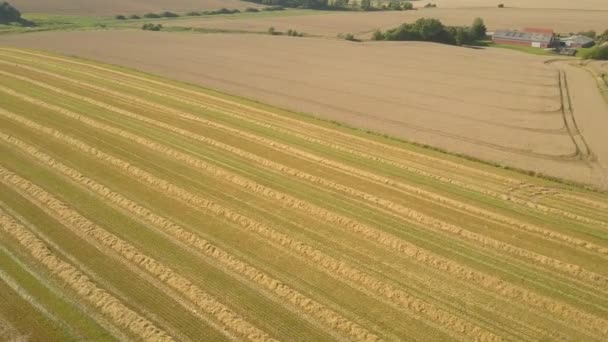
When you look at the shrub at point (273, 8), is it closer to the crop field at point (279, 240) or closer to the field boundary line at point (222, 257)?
the crop field at point (279, 240)

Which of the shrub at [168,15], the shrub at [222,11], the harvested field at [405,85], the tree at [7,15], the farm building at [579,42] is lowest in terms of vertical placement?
the harvested field at [405,85]

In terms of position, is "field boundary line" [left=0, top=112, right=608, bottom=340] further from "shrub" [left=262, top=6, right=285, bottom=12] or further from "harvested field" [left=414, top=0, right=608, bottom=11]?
"harvested field" [left=414, top=0, right=608, bottom=11]

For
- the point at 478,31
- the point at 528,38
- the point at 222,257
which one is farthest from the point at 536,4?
the point at 222,257

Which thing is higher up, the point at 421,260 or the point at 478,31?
the point at 478,31

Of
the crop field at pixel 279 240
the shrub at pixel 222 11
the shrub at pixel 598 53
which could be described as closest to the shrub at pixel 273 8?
the shrub at pixel 222 11

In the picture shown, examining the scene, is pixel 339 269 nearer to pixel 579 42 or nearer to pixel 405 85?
pixel 405 85

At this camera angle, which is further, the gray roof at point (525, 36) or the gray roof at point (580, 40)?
the gray roof at point (525, 36)
